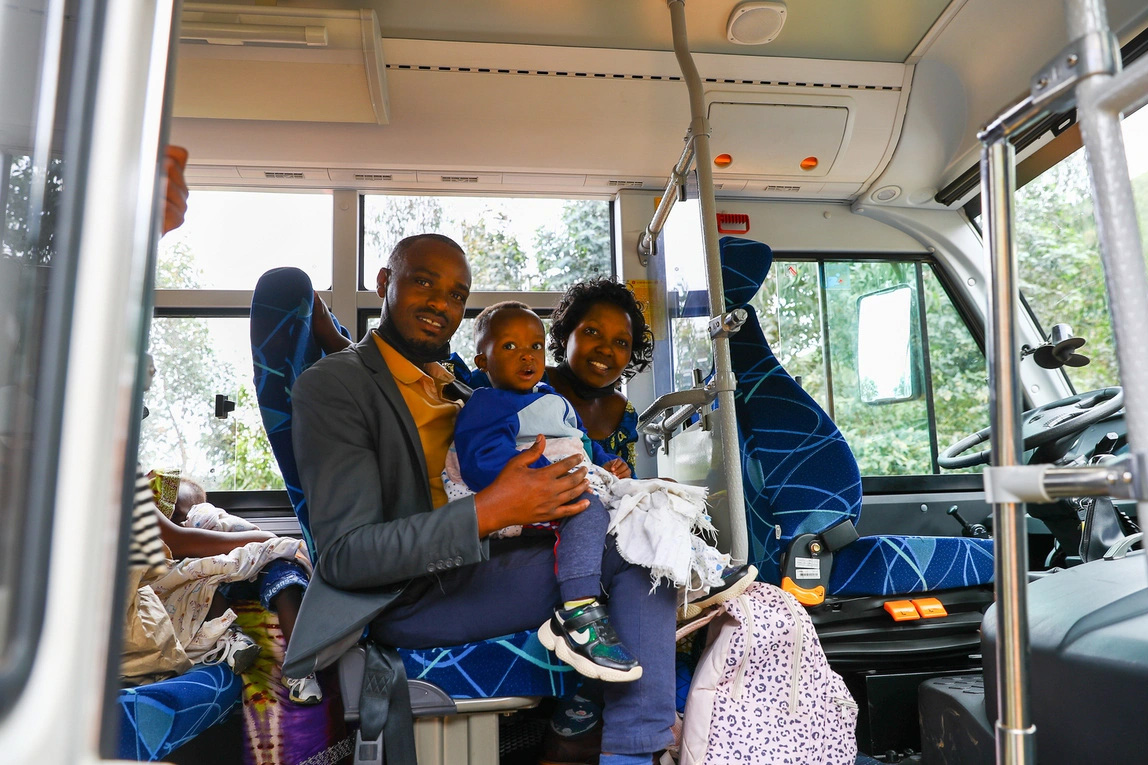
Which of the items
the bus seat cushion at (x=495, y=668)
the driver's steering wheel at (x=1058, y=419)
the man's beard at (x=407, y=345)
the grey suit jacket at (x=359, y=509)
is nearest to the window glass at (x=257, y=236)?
the man's beard at (x=407, y=345)

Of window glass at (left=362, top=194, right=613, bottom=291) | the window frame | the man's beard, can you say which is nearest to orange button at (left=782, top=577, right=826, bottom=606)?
the man's beard

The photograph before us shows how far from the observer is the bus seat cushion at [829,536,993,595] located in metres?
2.27

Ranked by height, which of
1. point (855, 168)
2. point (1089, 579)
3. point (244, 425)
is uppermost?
point (855, 168)

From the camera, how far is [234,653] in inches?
74.0

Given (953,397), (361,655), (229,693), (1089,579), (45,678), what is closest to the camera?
(45,678)

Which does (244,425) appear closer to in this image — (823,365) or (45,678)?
(823,365)

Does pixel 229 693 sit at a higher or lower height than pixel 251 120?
lower

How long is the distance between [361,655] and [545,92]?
217 centimetres

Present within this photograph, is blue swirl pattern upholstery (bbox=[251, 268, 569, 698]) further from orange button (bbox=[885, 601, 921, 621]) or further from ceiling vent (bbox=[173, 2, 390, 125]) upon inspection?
ceiling vent (bbox=[173, 2, 390, 125])

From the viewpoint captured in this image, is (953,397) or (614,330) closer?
(614,330)

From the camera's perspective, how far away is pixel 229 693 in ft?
6.03

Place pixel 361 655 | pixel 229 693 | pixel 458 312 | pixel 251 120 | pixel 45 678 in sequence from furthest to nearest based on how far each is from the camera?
pixel 251 120 → pixel 458 312 → pixel 229 693 → pixel 361 655 → pixel 45 678

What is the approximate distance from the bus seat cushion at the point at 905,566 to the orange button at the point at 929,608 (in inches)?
1.3

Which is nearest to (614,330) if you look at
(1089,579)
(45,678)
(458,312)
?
(458,312)
